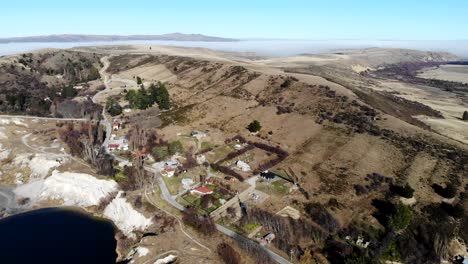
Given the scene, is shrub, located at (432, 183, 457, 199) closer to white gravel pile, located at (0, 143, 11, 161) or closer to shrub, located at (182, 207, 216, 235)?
shrub, located at (182, 207, 216, 235)

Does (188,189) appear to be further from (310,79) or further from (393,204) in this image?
(310,79)

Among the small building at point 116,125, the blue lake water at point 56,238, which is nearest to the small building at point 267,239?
the blue lake water at point 56,238

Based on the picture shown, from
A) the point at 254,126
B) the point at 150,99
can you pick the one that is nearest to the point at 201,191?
the point at 254,126

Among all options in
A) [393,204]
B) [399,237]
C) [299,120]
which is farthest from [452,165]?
[299,120]

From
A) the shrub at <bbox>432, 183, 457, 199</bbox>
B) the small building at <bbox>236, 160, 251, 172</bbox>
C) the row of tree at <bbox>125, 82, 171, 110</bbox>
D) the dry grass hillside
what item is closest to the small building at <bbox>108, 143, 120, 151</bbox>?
the dry grass hillside

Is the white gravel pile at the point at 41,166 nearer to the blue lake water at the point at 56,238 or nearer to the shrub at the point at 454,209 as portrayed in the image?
the blue lake water at the point at 56,238
